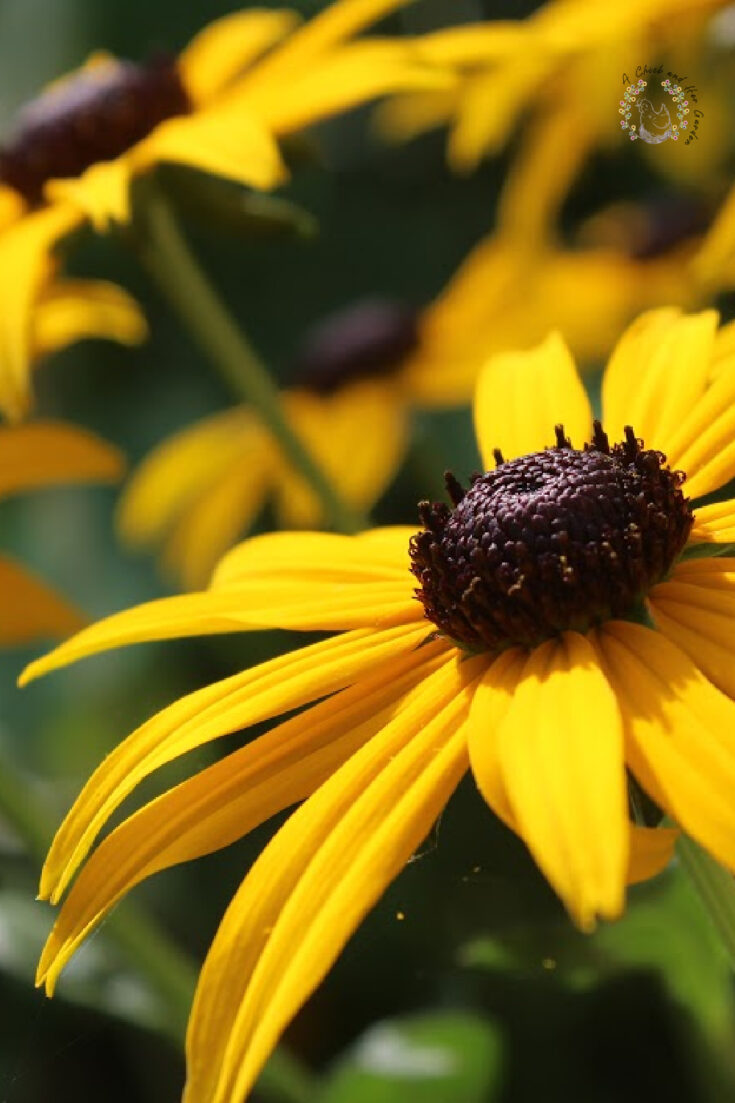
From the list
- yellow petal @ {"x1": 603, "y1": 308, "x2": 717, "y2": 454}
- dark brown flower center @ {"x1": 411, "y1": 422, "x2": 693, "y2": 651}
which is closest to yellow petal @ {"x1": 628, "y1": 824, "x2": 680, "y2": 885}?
dark brown flower center @ {"x1": 411, "y1": 422, "x2": 693, "y2": 651}

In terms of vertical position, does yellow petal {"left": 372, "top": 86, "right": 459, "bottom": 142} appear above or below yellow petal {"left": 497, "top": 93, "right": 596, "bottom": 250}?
above

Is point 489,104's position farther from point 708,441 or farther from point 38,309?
point 708,441

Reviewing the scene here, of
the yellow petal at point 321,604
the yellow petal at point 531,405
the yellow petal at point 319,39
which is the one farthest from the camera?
the yellow petal at point 319,39

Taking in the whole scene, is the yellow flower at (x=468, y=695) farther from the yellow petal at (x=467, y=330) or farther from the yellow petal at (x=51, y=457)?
the yellow petal at (x=467, y=330)

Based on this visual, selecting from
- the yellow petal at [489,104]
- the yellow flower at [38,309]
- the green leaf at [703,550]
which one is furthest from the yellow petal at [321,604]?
the yellow petal at [489,104]

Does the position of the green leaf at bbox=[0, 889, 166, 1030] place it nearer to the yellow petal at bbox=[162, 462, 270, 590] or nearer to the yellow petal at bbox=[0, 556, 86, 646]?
the yellow petal at bbox=[0, 556, 86, 646]

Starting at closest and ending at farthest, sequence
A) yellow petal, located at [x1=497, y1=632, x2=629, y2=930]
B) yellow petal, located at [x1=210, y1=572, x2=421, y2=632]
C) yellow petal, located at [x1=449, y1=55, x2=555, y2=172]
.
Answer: yellow petal, located at [x1=497, y1=632, x2=629, y2=930] < yellow petal, located at [x1=210, y1=572, x2=421, y2=632] < yellow petal, located at [x1=449, y1=55, x2=555, y2=172]
